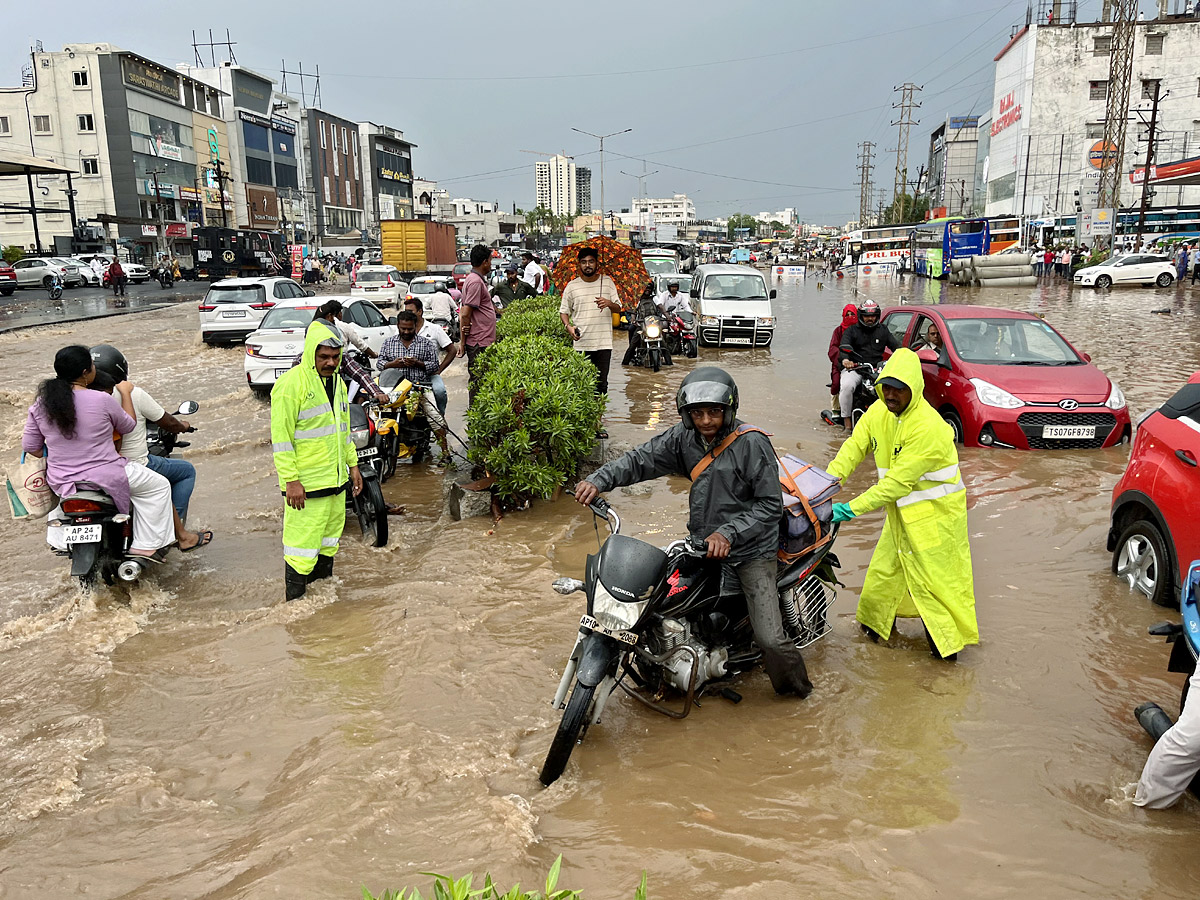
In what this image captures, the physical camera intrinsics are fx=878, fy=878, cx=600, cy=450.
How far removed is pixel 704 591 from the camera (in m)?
4.05

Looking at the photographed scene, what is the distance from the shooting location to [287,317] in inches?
571

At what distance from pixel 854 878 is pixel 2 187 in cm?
7759

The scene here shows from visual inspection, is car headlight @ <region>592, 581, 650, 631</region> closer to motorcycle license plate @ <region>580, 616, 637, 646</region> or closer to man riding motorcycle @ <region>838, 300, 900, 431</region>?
motorcycle license plate @ <region>580, 616, 637, 646</region>

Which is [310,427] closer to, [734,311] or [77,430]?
[77,430]

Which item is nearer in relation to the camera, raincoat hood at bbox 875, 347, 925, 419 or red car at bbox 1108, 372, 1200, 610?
raincoat hood at bbox 875, 347, 925, 419

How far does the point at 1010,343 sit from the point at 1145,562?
183 inches

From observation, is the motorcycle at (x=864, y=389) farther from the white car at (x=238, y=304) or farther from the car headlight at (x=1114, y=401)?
the white car at (x=238, y=304)

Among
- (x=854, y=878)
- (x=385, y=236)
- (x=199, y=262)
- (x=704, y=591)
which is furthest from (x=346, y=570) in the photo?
(x=199, y=262)

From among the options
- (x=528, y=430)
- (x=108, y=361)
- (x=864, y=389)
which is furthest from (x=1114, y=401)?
(x=108, y=361)

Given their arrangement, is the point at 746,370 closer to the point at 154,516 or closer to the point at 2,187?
the point at 154,516

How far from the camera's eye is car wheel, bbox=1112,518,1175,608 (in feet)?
17.5

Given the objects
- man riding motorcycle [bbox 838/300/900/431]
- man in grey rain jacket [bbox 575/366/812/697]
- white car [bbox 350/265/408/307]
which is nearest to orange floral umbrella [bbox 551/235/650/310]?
man riding motorcycle [bbox 838/300/900/431]

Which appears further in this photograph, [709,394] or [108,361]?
[108,361]

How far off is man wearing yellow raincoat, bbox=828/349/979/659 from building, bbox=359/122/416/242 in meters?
113
